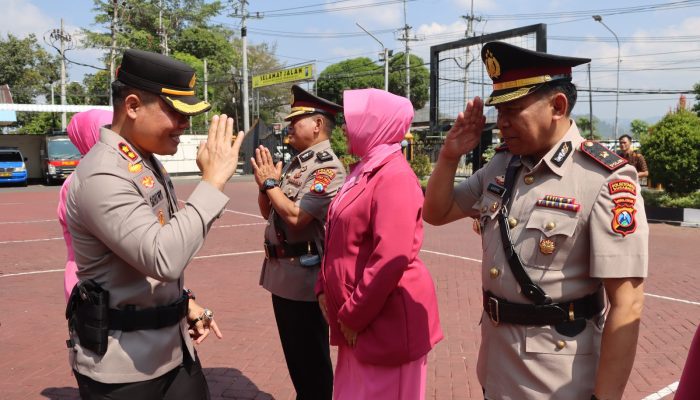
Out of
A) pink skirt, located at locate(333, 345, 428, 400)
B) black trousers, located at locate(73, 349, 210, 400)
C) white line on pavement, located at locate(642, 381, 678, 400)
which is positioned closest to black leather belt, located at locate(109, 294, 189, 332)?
black trousers, located at locate(73, 349, 210, 400)

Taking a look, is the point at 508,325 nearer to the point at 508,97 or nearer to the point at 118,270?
the point at 508,97

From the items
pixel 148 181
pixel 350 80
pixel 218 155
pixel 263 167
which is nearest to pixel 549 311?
pixel 218 155

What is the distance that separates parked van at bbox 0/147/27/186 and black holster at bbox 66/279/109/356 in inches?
1074

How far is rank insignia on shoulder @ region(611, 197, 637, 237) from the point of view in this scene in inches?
77.2

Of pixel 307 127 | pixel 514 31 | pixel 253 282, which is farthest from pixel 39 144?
pixel 307 127

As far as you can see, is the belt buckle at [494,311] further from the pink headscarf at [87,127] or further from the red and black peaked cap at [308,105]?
the pink headscarf at [87,127]

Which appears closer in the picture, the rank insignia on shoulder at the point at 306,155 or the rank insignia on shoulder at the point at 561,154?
the rank insignia on shoulder at the point at 561,154

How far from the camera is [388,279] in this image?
2.34 meters

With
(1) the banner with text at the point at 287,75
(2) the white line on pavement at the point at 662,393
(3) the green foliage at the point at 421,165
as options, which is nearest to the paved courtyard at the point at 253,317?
(2) the white line on pavement at the point at 662,393

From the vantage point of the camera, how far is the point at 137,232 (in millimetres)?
1952

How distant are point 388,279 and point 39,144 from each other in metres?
32.4

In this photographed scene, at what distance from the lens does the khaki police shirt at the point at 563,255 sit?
1.97 meters

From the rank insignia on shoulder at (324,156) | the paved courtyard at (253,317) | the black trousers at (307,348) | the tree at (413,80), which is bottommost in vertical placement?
the paved courtyard at (253,317)

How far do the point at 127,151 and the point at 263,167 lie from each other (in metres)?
1.43
